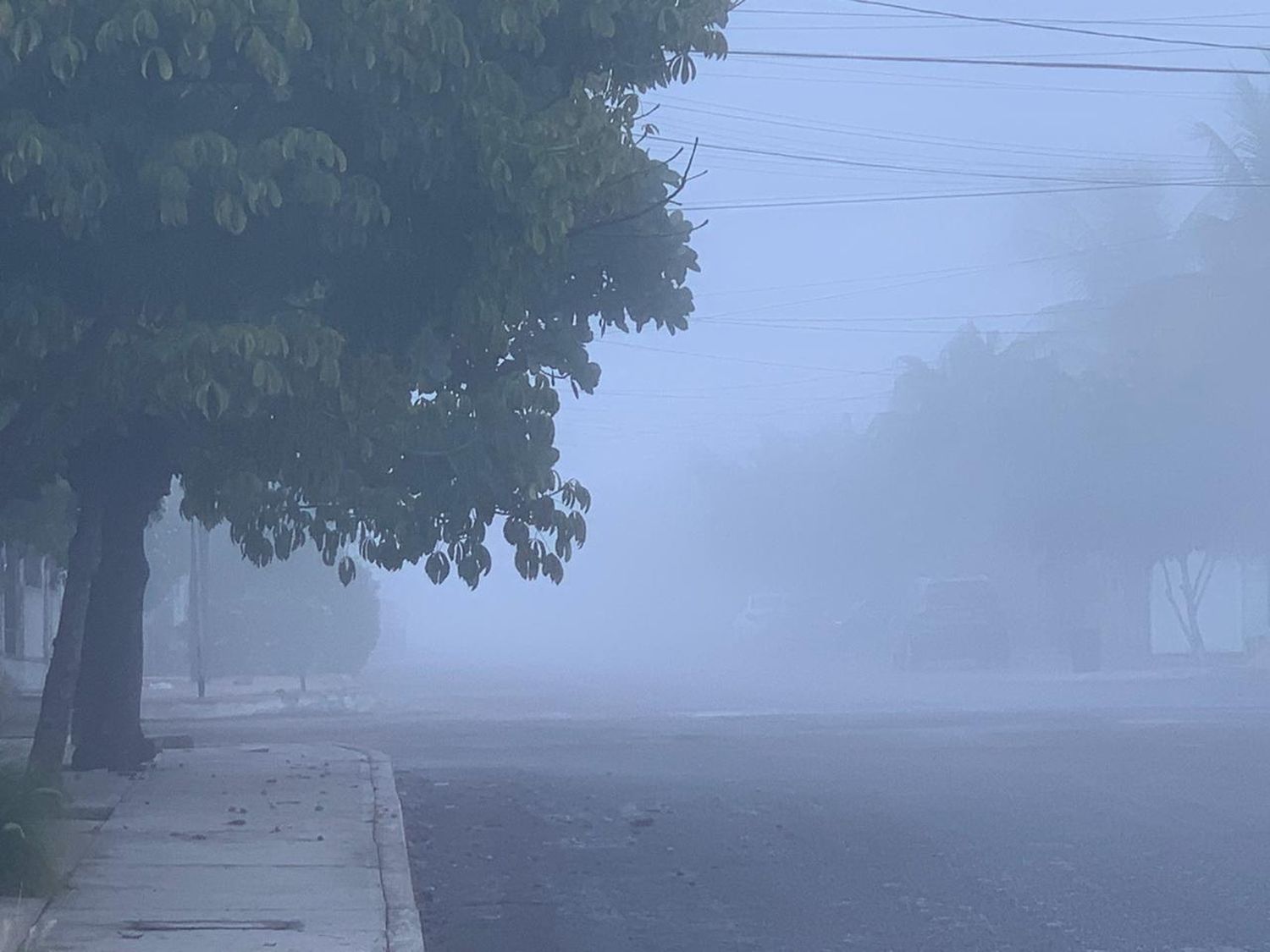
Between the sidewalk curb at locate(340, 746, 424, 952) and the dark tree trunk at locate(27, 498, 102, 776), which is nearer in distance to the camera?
the sidewalk curb at locate(340, 746, 424, 952)

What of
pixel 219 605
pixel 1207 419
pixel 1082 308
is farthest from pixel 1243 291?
pixel 219 605

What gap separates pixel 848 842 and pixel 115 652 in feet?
20.9

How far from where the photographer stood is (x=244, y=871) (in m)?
10.2

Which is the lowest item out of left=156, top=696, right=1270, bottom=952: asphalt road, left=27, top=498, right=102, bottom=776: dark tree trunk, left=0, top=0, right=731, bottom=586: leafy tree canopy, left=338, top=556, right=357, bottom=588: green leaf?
left=156, top=696, right=1270, bottom=952: asphalt road

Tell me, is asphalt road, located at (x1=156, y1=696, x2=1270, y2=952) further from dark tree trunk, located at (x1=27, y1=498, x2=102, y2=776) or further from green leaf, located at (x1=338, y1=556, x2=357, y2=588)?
dark tree trunk, located at (x1=27, y1=498, x2=102, y2=776)

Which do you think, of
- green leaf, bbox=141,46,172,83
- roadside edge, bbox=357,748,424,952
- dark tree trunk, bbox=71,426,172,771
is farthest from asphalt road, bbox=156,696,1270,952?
green leaf, bbox=141,46,172,83

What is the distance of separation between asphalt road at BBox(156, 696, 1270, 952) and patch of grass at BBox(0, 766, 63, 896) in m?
1.94

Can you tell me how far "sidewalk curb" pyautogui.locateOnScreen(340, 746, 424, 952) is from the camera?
861 cm

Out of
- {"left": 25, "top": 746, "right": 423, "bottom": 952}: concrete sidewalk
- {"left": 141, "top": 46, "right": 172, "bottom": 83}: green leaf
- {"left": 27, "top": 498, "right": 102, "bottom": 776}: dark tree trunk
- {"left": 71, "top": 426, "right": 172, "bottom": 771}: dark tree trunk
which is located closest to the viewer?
{"left": 25, "top": 746, "right": 423, "bottom": 952}: concrete sidewalk

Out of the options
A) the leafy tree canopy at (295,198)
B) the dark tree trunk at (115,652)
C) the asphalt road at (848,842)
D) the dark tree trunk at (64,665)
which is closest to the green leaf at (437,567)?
the leafy tree canopy at (295,198)

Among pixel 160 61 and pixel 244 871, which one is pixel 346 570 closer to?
pixel 244 871

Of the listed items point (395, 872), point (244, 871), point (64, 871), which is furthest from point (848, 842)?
point (64, 871)

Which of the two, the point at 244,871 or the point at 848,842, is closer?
the point at 244,871

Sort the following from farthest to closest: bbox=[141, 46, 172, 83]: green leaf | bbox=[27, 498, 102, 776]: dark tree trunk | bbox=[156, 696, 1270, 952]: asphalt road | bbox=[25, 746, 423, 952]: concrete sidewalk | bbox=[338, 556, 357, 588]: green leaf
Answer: bbox=[338, 556, 357, 588]: green leaf → bbox=[27, 498, 102, 776]: dark tree trunk → bbox=[156, 696, 1270, 952]: asphalt road → bbox=[141, 46, 172, 83]: green leaf → bbox=[25, 746, 423, 952]: concrete sidewalk
